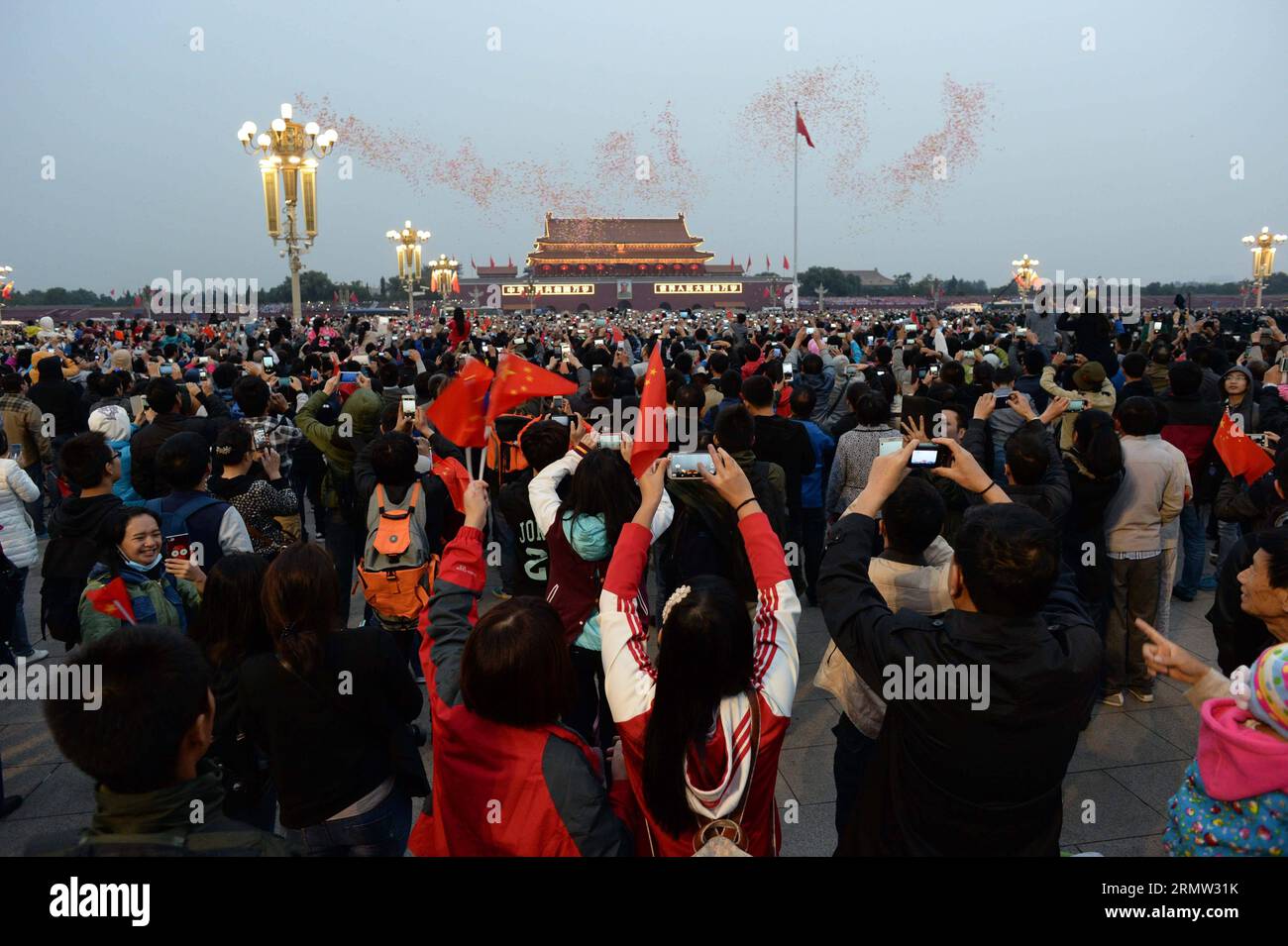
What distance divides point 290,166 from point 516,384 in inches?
576

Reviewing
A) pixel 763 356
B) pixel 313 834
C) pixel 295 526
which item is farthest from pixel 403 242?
pixel 313 834

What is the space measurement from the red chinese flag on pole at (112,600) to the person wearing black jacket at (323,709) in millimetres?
861

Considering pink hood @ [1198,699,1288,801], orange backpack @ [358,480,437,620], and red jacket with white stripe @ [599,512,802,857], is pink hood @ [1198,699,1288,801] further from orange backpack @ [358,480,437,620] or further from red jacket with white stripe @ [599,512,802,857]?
orange backpack @ [358,480,437,620]

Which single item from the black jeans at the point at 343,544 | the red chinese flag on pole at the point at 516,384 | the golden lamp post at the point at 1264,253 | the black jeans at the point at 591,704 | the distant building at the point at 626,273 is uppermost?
the distant building at the point at 626,273

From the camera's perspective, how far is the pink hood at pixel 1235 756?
1627mm

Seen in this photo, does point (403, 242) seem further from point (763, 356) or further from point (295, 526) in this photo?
point (295, 526)

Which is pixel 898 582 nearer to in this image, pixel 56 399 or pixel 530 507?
pixel 530 507

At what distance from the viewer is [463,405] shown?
4.19 m

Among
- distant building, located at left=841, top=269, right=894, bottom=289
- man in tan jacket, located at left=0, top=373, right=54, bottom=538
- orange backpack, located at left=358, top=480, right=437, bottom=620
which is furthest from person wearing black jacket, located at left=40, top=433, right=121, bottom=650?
distant building, located at left=841, top=269, right=894, bottom=289

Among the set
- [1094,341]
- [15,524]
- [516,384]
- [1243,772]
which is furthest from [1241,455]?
[15,524]

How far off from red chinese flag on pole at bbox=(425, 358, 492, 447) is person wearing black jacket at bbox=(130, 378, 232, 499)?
46.3 inches

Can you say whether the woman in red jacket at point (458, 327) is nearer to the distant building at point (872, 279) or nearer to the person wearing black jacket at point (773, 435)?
the person wearing black jacket at point (773, 435)

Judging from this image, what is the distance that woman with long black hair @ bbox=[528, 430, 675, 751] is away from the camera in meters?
3.05

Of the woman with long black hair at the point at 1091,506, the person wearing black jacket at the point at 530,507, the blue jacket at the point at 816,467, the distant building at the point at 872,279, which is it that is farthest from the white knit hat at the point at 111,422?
the distant building at the point at 872,279
